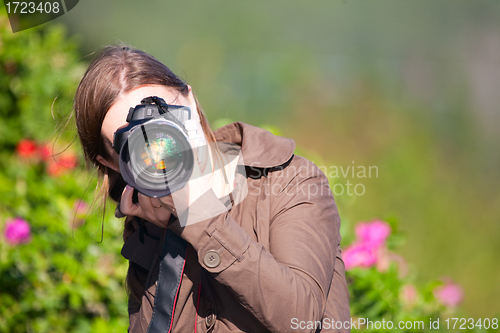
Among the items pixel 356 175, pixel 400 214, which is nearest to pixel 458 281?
pixel 400 214

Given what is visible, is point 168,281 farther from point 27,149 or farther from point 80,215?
point 27,149

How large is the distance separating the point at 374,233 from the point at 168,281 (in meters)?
1.06

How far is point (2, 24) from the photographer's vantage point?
244 cm

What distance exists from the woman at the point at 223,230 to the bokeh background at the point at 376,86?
189 centimetres

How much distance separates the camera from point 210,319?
0.87m

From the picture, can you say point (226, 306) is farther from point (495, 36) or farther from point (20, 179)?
point (495, 36)

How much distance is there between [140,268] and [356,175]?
7.17 feet

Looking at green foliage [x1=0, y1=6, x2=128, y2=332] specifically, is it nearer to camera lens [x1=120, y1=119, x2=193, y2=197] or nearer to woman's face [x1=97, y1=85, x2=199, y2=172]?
woman's face [x1=97, y1=85, x2=199, y2=172]

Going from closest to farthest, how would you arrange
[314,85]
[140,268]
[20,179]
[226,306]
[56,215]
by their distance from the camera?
[226,306]
[140,268]
[56,215]
[20,179]
[314,85]

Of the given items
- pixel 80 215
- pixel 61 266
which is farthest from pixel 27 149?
pixel 61 266

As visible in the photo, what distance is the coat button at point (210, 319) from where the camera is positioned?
2.83ft

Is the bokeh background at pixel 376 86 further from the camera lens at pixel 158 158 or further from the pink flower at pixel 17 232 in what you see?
the camera lens at pixel 158 158

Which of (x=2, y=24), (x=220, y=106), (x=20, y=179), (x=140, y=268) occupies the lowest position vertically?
(x=140, y=268)

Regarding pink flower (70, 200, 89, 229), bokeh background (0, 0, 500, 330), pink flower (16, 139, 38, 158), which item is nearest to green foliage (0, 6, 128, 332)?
pink flower (70, 200, 89, 229)
